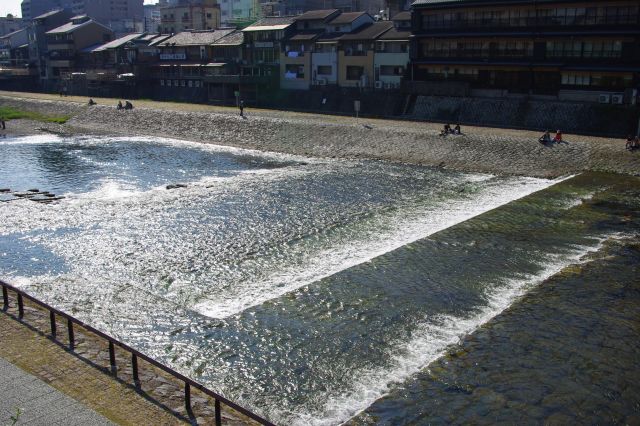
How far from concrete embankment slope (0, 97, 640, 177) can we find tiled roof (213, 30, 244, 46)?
16.2m

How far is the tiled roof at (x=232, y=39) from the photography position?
79062mm

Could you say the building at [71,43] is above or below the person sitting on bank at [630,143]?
above

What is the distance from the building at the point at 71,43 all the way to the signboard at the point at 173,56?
22.1m

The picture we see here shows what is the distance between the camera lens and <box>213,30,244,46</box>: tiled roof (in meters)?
79.1

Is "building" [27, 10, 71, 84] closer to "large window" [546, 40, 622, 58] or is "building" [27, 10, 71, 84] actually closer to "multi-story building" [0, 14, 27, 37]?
"multi-story building" [0, 14, 27, 37]

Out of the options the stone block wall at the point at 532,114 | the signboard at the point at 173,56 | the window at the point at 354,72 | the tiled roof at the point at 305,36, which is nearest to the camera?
the stone block wall at the point at 532,114

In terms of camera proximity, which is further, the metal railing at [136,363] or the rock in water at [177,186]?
the rock in water at [177,186]

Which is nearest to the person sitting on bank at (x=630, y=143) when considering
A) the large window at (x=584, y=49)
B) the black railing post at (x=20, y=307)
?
the large window at (x=584, y=49)

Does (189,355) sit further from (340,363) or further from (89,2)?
(89,2)

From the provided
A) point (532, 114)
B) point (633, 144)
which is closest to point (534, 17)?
point (532, 114)

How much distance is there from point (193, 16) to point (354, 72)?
6513 centimetres

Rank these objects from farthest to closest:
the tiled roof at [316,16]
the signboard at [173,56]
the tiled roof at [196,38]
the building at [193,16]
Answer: the building at [193,16] < the signboard at [173,56] < the tiled roof at [196,38] < the tiled roof at [316,16]

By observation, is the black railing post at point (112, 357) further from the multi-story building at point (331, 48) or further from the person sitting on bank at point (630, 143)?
the multi-story building at point (331, 48)

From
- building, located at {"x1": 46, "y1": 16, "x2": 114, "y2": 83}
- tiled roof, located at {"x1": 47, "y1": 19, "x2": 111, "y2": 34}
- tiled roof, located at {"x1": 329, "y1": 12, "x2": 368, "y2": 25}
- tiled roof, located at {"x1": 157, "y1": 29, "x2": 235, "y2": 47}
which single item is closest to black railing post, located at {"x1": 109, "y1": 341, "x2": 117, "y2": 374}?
tiled roof, located at {"x1": 329, "y1": 12, "x2": 368, "y2": 25}
